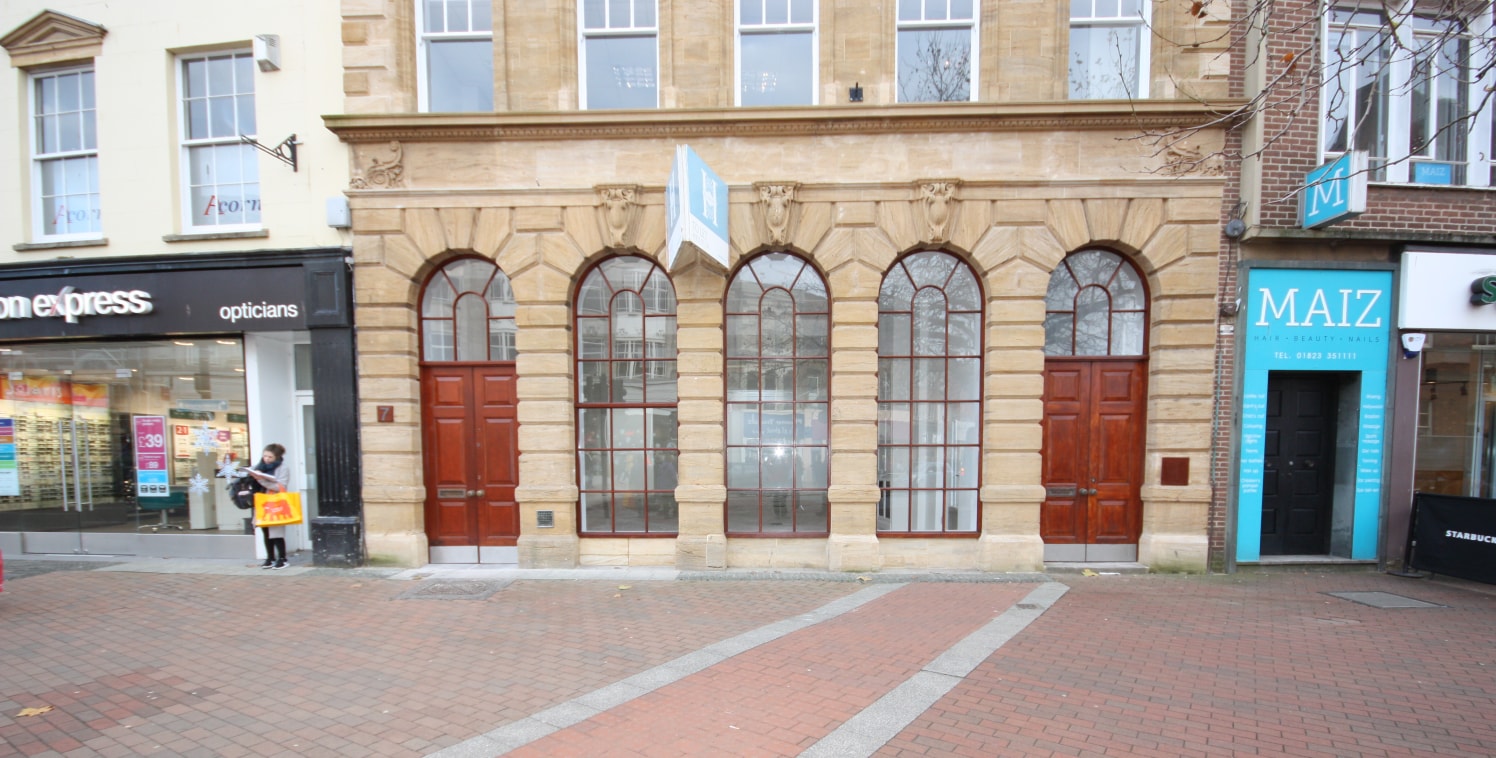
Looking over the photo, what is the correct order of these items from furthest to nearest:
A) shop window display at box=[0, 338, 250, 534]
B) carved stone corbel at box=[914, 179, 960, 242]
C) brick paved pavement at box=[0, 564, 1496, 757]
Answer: shop window display at box=[0, 338, 250, 534] → carved stone corbel at box=[914, 179, 960, 242] → brick paved pavement at box=[0, 564, 1496, 757]

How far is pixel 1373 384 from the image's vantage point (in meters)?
8.10

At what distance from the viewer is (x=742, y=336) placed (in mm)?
8438

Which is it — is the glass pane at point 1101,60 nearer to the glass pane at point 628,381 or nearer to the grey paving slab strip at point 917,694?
the grey paving slab strip at point 917,694

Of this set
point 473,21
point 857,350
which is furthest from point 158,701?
point 473,21

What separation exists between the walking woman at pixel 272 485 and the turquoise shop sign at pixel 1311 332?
13463 millimetres

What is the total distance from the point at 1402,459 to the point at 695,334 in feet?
32.4

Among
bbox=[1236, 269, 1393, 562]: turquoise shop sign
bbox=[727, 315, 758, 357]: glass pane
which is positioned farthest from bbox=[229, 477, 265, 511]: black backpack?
bbox=[1236, 269, 1393, 562]: turquoise shop sign

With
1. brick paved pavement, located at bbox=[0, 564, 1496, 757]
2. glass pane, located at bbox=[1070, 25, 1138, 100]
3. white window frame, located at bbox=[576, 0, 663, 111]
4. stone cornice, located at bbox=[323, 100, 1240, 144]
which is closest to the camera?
brick paved pavement, located at bbox=[0, 564, 1496, 757]

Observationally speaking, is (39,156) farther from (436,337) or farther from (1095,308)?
(1095,308)

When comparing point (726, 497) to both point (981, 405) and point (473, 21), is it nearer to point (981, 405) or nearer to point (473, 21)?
point (981, 405)

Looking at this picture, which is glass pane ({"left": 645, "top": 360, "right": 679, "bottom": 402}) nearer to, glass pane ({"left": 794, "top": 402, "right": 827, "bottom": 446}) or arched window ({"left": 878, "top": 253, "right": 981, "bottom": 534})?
glass pane ({"left": 794, "top": 402, "right": 827, "bottom": 446})

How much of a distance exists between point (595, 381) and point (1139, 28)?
9.02 metres

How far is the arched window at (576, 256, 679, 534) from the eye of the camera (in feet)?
27.8

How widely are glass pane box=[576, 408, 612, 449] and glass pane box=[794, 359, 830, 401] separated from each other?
2.78 meters
